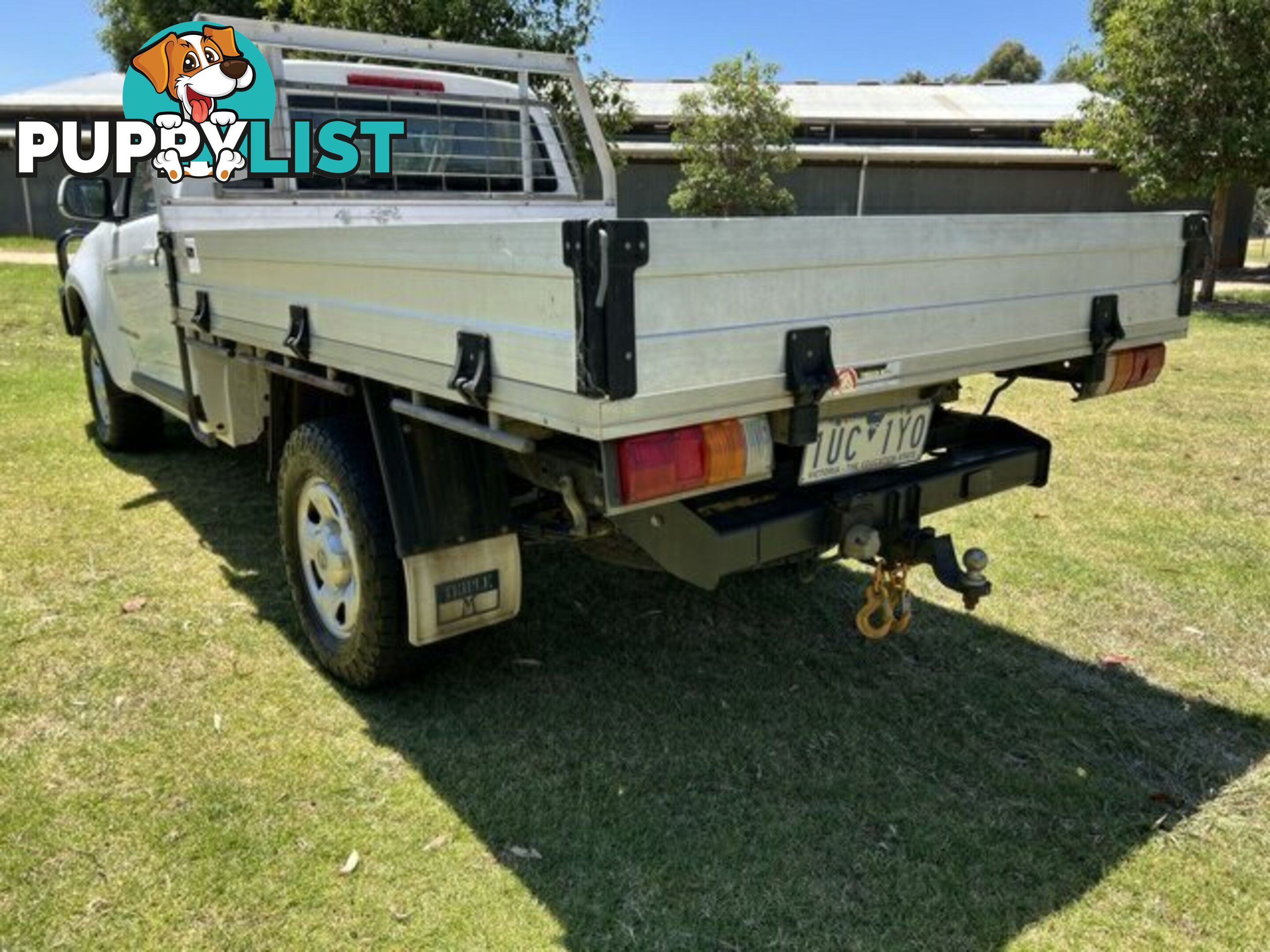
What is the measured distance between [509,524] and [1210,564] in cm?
318

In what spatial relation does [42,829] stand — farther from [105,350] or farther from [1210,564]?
[1210,564]

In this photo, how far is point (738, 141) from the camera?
862 inches

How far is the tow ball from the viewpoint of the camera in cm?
290

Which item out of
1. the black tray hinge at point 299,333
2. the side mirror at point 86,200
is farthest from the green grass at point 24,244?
the black tray hinge at point 299,333

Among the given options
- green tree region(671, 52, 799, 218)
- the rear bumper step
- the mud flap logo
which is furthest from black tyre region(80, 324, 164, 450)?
green tree region(671, 52, 799, 218)

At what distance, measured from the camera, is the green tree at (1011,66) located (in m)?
101

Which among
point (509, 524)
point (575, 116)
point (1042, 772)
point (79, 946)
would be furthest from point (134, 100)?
point (575, 116)

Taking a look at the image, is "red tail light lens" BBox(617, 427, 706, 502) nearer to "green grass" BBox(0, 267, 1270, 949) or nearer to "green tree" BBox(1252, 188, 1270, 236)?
"green grass" BBox(0, 267, 1270, 949)

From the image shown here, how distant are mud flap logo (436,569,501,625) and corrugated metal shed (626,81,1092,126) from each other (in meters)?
26.3

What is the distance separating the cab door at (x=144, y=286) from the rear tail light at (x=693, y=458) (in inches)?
113

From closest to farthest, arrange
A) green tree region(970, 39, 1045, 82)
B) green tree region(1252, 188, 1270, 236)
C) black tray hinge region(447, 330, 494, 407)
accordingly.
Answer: black tray hinge region(447, 330, 494, 407)
green tree region(1252, 188, 1270, 236)
green tree region(970, 39, 1045, 82)

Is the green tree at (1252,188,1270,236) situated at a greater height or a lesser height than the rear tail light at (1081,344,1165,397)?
greater

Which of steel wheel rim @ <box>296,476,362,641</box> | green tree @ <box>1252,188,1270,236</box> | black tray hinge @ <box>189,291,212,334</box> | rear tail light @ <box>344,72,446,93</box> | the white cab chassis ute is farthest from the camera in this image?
green tree @ <box>1252,188,1270,236</box>

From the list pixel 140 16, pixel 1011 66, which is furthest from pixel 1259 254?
pixel 1011 66
